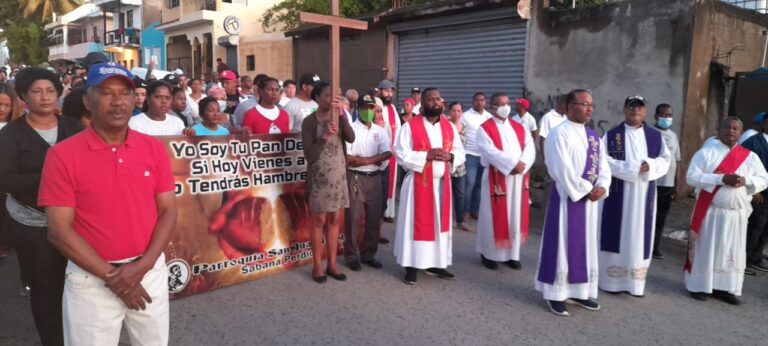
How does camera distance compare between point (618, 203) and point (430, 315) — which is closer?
point (430, 315)

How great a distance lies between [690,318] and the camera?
4332 millimetres

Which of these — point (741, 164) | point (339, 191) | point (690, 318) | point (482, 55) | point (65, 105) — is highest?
point (482, 55)

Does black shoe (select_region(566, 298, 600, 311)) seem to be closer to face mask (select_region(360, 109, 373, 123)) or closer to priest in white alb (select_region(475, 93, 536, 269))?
priest in white alb (select_region(475, 93, 536, 269))

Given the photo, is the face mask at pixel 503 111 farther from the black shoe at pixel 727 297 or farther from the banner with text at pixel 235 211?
the black shoe at pixel 727 297

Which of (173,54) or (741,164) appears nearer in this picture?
(741,164)

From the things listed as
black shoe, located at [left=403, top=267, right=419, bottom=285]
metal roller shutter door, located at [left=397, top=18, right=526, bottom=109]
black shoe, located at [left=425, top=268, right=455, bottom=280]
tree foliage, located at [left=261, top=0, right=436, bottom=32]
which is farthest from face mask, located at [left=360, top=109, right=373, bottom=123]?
tree foliage, located at [left=261, top=0, right=436, bottom=32]

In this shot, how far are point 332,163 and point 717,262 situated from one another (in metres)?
3.67

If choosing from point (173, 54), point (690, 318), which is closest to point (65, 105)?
point (690, 318)

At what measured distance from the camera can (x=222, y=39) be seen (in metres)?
24.1

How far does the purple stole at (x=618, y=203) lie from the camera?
4914 millimetres

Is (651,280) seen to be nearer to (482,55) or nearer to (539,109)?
(539,109)

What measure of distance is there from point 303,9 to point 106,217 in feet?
69.3

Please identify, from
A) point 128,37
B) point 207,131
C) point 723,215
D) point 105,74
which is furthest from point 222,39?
point 105,74

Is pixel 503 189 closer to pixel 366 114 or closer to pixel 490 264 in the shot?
pixel 490 264
